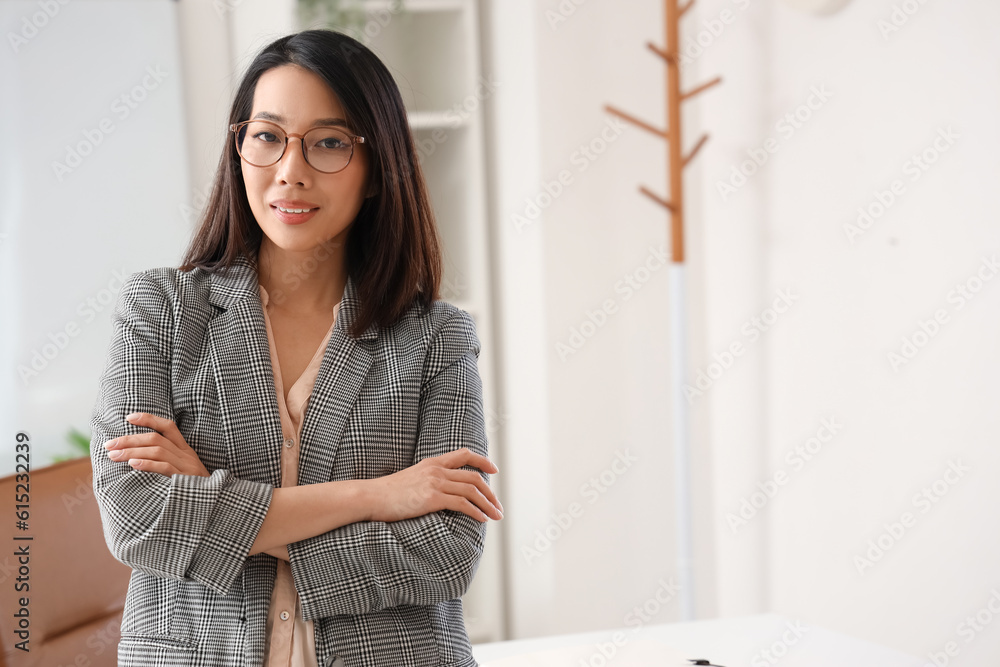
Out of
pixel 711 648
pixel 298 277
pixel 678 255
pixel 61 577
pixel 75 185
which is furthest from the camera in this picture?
pixel 678 255

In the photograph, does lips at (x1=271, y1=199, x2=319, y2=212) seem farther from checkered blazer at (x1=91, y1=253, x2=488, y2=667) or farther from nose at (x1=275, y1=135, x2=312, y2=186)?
checkered blazer at (x1=91, y1=253, x2=488, y2=667)

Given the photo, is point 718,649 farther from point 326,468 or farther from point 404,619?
point 326,468

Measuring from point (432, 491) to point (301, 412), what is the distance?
0.24 metres

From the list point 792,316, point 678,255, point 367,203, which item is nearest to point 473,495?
point 367,203

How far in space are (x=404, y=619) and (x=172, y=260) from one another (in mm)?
1593

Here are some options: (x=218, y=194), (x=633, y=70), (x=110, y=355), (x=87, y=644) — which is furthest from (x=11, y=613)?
(x=633, y=70)

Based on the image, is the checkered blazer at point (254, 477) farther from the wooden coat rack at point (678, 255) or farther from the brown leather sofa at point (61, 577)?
the wooden coat rack at point (678, 255)

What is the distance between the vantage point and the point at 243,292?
135 cm

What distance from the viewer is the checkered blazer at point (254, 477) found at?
3.84 ft

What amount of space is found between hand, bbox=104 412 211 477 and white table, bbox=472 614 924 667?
27.5 inches

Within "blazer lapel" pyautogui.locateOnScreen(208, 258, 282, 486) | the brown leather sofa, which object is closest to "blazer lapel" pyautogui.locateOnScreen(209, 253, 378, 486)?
"blazer lapel" pyautogui.locateOnScreen(208, 258, 282, 486)

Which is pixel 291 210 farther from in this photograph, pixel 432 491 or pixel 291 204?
pixel 432 491

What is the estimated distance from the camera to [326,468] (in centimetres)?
127

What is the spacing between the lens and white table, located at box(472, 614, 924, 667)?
1571 millimetres
